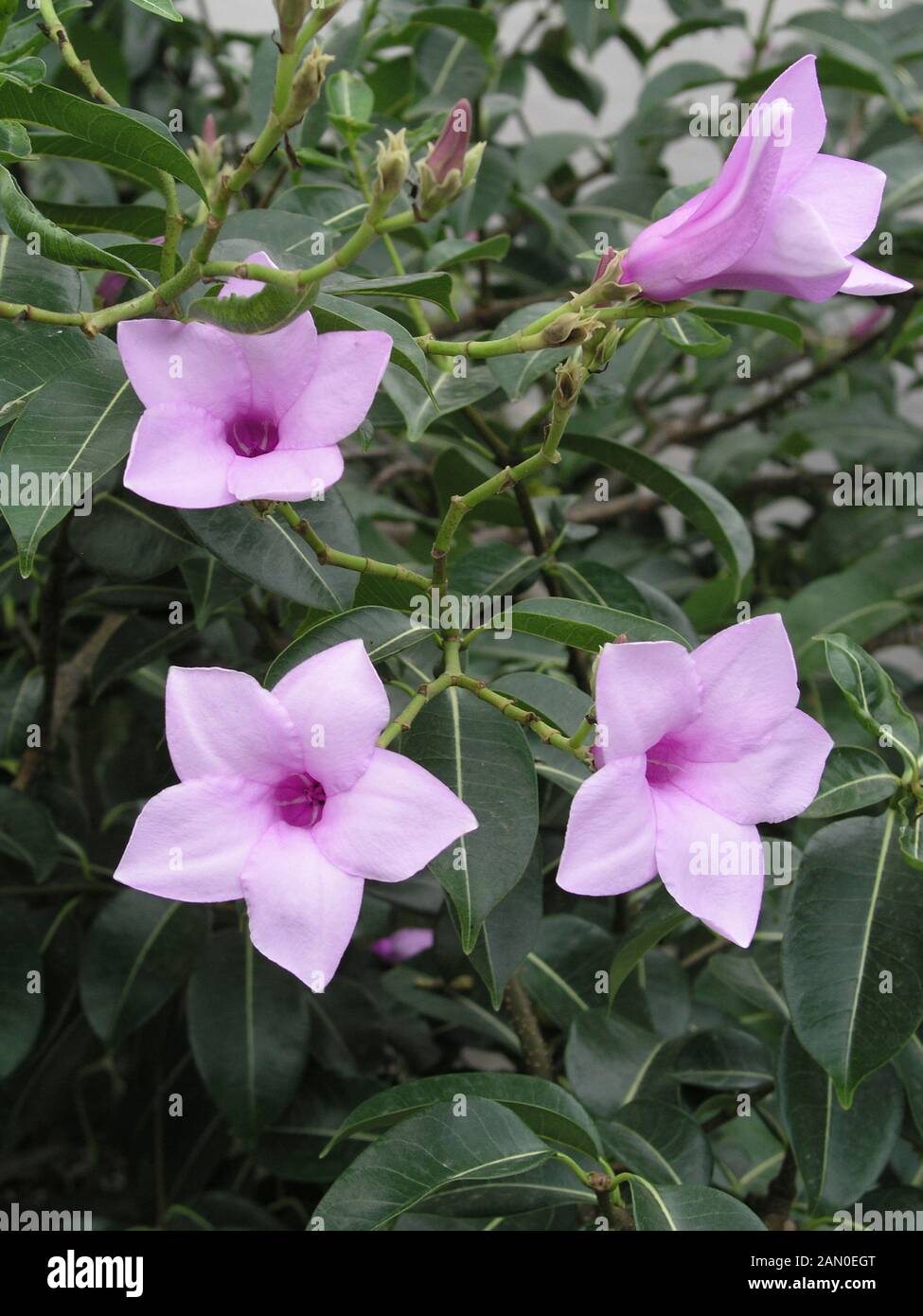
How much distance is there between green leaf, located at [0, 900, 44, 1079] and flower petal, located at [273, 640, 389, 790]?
1.86 ft

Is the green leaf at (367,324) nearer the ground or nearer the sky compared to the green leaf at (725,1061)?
nearer the sky

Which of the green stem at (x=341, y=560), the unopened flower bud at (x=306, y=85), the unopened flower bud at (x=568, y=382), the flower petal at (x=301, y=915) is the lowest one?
the flower petal at (x=301, y=915)

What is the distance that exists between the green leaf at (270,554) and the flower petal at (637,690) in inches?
8.2

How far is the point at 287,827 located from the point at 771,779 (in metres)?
0.24

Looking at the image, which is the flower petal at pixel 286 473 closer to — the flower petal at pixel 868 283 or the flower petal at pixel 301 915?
the flower petal at pixel 301 915

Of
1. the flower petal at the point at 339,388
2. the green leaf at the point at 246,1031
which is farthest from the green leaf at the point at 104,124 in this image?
the green leaf at the point at 246,1031

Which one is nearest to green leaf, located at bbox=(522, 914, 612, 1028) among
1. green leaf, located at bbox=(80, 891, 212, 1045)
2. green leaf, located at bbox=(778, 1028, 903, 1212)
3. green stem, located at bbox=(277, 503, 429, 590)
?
green leaf, located at bbox=(778, 1028, 903, 1212)

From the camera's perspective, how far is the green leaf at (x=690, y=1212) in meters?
0.72

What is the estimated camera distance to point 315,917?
22.6 inches

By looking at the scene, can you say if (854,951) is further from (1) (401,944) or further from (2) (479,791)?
(1) (401,944)

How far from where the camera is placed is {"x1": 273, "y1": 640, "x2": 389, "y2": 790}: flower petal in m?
0.59

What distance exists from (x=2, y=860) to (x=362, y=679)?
0.82 metres

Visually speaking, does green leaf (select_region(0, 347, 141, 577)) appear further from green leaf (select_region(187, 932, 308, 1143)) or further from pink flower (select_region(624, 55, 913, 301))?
green leaf (select_region(187, 932, 308, 1143))

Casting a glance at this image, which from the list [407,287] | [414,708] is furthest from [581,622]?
[407,287]
